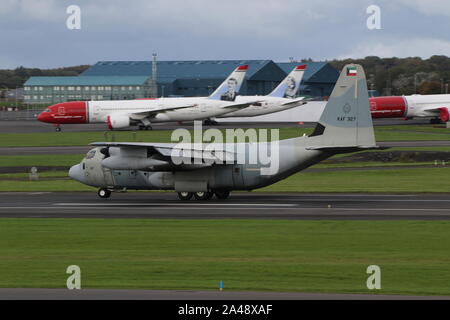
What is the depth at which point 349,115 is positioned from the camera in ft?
119

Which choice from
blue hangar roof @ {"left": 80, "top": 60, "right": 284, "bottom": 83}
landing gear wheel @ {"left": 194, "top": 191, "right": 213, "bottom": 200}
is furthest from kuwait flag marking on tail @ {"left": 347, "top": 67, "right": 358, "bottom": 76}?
blue hangar roof @ {"left": 80, "top": 60, "right": 284, "bottom": 83}

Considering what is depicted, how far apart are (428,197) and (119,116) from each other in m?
57.3

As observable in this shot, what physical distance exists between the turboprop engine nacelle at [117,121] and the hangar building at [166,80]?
52.2 meters

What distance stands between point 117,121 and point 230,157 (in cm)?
5525

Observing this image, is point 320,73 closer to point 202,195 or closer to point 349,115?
point 202,195

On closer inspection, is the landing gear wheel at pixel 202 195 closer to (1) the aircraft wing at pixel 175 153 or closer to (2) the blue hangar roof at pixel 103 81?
(1) the aircraft wing at pixel 175 153

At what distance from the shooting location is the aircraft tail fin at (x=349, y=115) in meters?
35.8

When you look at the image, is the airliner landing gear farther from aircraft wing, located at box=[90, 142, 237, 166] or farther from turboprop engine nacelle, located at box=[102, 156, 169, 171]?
aircraft wing, located at box=[90, 142, 237, 166]

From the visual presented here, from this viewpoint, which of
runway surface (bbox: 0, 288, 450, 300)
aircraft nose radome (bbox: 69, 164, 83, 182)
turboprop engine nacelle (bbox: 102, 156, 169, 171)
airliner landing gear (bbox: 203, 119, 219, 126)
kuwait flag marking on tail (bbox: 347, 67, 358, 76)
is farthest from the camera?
airliner landing gear (bbox: 203, 119, 219, 126)

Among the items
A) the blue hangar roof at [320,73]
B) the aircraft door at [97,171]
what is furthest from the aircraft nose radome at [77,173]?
the blue hangar roof at [320,73]

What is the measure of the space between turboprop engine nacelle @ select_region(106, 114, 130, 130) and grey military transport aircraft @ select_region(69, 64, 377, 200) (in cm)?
5119

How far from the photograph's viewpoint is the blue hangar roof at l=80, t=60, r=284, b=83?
152 m

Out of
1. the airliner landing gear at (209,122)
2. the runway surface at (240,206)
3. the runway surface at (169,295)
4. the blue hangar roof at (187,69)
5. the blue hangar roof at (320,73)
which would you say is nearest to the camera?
the runway surface at (169,295)

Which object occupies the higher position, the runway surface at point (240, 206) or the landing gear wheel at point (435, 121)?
the landing gear wheel at point (435, 121)
